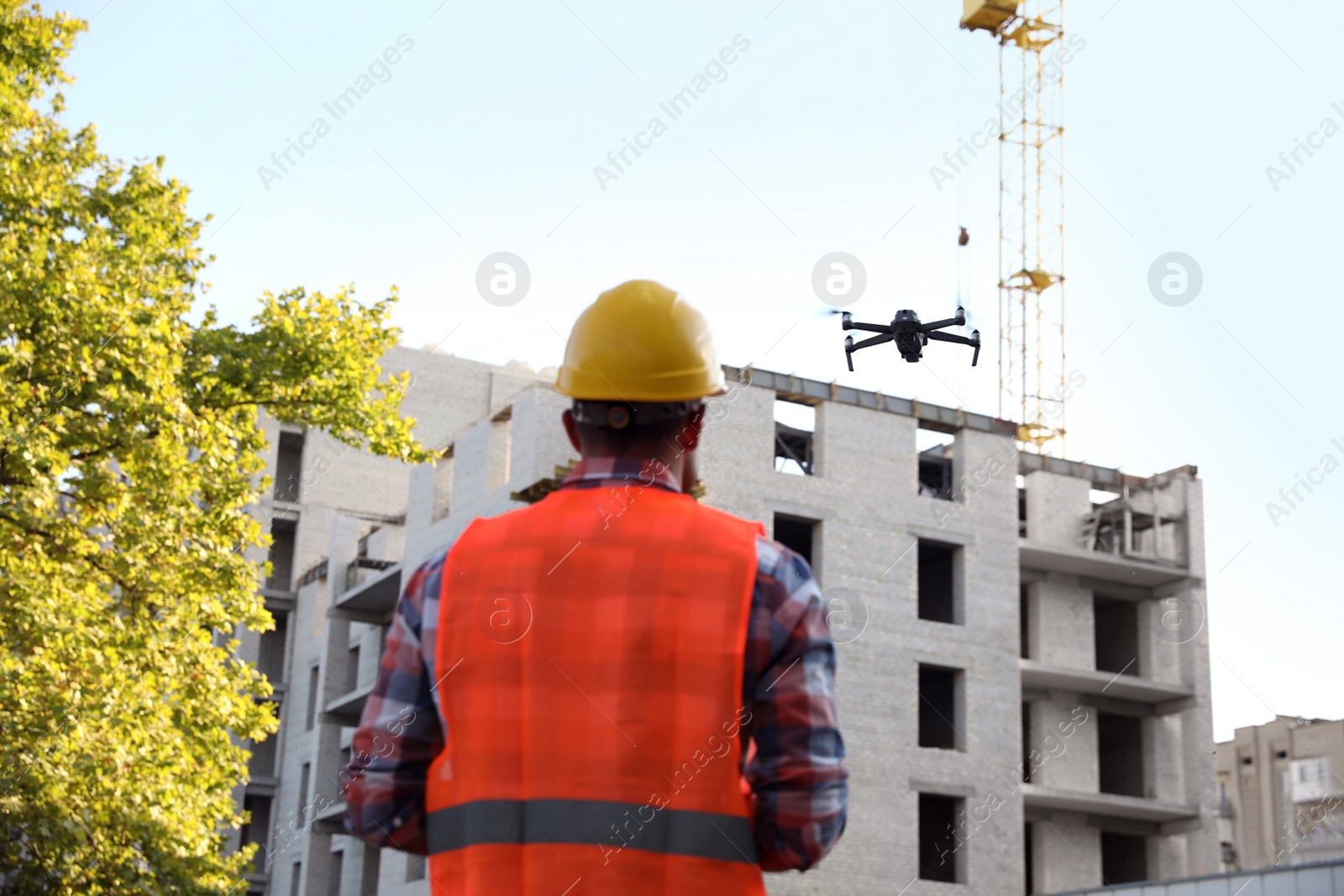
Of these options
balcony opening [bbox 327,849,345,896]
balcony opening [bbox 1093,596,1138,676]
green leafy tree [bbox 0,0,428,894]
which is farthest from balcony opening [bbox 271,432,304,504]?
green leafy tree [bbox 0,0,428,894]

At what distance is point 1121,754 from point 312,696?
2432cm

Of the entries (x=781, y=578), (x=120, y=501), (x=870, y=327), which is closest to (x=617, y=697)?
(x=781, y=578)

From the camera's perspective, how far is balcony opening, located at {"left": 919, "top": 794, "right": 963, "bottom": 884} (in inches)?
1406

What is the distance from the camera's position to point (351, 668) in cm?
4653

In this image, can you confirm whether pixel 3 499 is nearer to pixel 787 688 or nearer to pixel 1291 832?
pixel 787 688

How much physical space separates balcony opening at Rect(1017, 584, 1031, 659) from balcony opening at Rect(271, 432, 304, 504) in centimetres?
2495

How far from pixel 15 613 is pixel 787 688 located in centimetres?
1454

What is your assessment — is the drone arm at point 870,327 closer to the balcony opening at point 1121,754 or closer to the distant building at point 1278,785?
the balcony opening at point 1121,754

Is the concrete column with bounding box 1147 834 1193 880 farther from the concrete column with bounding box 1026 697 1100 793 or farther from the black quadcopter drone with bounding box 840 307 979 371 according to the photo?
the black quadcopter drone with bounding box 840 307 979 371

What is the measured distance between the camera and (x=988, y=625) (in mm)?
37469

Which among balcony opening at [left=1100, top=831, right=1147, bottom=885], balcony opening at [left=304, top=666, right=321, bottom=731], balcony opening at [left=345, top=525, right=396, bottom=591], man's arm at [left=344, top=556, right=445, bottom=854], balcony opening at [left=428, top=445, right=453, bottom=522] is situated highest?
balcony opening at [left=428, top=445, right=453, bottom=522]

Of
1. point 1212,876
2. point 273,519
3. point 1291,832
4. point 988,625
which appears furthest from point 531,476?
point 1291,832

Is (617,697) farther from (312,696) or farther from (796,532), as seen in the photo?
(312,696)

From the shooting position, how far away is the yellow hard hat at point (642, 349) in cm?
265
